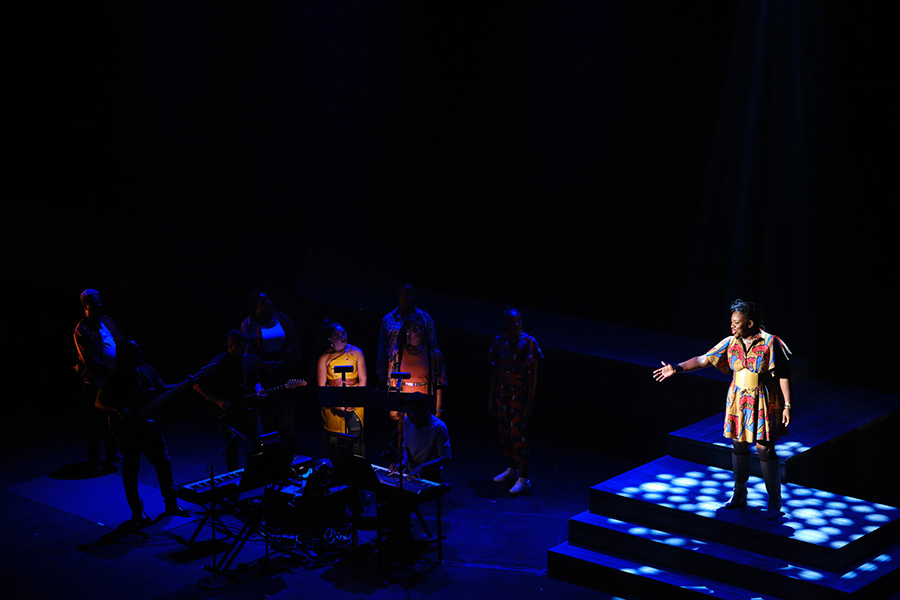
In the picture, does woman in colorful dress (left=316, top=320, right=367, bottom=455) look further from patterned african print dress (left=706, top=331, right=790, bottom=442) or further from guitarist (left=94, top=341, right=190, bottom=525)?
patterned african print dress (left=706, top=331, right=790, bottom=442)

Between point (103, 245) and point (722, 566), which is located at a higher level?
point (103, 245)

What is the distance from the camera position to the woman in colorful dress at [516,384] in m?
8.41

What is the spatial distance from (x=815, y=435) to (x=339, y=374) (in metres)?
3.64

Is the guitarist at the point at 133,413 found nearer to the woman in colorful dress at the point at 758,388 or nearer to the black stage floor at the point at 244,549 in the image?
the black stage floor at the point at 244,549

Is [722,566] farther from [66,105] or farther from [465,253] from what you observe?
[66,105]

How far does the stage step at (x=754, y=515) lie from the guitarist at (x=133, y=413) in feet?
10.3

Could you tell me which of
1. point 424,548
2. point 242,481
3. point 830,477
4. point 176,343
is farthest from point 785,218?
point 176,343

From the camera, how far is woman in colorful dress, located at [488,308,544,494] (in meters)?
8.41

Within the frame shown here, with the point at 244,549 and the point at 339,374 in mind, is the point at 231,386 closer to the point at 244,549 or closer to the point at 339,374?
the point at 339,374

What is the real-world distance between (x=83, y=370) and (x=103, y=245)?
20.0 ft

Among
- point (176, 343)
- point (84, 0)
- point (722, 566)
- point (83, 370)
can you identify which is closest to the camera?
point (722, 566)

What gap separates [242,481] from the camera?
7.05 meters

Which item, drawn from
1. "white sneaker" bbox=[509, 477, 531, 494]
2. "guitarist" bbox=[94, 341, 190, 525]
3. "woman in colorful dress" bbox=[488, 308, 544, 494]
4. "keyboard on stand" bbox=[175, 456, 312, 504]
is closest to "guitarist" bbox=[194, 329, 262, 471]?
"guitarist" bbox=[94, 341, 190, 525]

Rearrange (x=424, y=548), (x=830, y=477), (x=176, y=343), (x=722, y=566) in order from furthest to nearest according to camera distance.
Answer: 1. (x=176, y=343)
2. (x=830, y=477)
3. (x=424, y=548)
4. (x=722, y=566)
